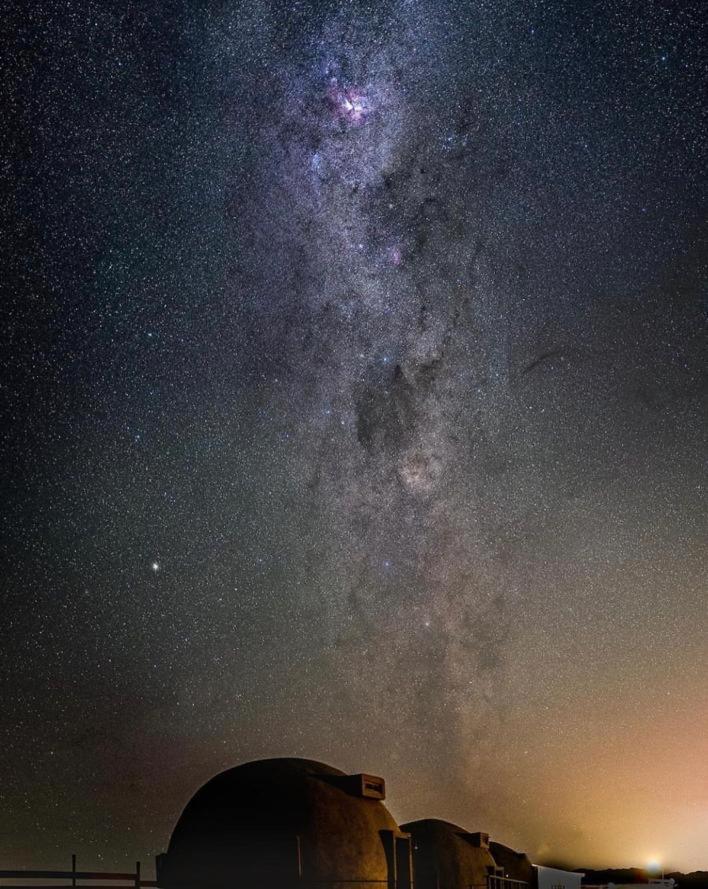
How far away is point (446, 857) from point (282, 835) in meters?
10.7

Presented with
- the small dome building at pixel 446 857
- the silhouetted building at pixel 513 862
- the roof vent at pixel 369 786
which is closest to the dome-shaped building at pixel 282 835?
the roof vent at pixel 369 786

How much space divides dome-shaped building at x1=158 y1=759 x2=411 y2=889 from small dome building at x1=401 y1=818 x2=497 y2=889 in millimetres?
6115

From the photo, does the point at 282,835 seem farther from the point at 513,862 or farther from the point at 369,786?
the point at 513,862

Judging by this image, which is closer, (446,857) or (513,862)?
(446,857)

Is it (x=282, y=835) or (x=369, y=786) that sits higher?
(x=369, y=786)

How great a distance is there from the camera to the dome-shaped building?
19078 millimetres

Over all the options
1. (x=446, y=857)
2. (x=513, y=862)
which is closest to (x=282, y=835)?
A: (x=446, y=857)

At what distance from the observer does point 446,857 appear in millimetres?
28062

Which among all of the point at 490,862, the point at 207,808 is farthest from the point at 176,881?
the point at 490,862

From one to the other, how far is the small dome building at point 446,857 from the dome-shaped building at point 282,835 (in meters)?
6.11

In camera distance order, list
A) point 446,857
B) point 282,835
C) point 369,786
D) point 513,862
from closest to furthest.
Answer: point 282,835, point 369,786, point 446,857, point 513,862

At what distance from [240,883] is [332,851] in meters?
1.98

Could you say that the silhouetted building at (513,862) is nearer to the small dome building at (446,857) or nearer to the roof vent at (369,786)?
the small dome building at (446,857)

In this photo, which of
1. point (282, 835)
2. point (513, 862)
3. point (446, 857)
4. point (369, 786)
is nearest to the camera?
point (282, 835)
